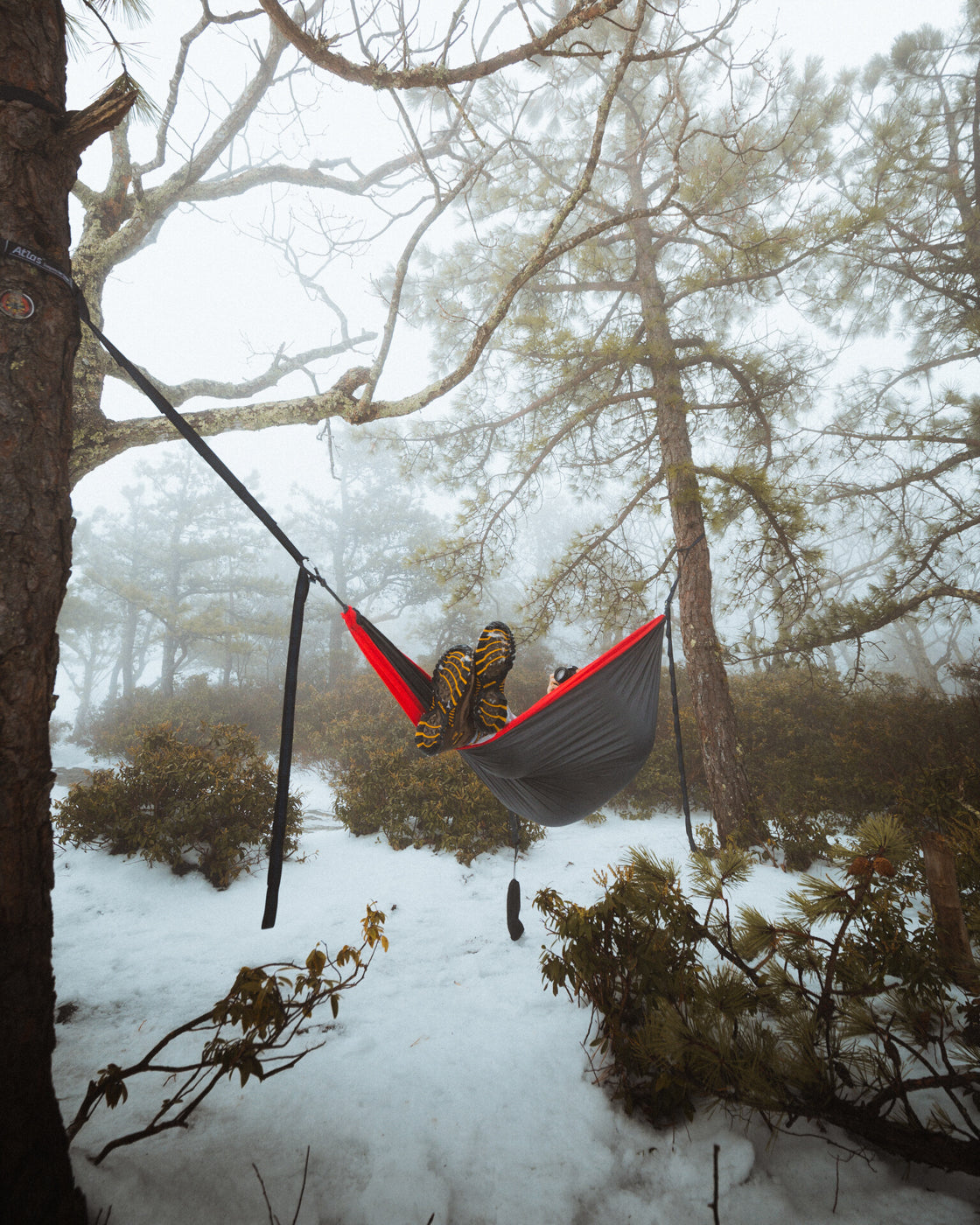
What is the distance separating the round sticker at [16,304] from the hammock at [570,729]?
3.51ft

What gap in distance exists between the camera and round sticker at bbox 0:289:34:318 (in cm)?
93

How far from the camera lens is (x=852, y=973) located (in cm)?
104

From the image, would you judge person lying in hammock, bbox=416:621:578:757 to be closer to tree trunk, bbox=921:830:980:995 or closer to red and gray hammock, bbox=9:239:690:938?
red and gray hammock, bbox=9:239:690:938

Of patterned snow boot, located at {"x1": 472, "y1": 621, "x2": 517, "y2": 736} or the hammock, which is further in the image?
patterned snow boot, located at {"x1": 472, "y1": 621, "x2": 517, "y2": 736}

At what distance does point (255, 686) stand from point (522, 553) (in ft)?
45.7

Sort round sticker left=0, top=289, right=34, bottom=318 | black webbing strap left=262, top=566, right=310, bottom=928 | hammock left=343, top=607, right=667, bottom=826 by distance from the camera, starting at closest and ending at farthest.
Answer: round sticker left=0, top=289, right=34, bottom=318 < black webbing strap left=262, top=566, right=310, bottom=928 < hammock left=343, top=607, right=667, bottom=826

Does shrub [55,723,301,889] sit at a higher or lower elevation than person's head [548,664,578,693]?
lower

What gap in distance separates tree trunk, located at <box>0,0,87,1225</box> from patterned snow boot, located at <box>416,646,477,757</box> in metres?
1.18

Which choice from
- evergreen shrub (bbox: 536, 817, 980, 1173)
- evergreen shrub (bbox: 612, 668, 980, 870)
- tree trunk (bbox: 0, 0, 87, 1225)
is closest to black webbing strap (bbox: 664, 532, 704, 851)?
evergreen shrub (bbox: 536, 817, 980, 1173)

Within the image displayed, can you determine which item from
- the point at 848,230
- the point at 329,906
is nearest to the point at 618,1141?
the point at 329,906

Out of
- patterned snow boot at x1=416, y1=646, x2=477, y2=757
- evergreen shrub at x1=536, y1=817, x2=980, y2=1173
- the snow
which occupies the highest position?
patterned snow boot at x1=416, y1=646, x2=477, y2=757

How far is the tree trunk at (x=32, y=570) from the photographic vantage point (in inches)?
30.4

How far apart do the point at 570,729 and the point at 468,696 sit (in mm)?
425

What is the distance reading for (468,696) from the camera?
1.99 m
